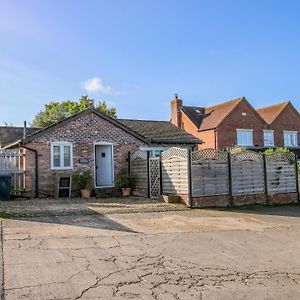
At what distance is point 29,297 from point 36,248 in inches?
111

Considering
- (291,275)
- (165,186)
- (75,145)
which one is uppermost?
(75,145)

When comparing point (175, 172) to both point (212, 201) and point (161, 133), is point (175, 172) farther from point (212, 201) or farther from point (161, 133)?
point (161, 133)

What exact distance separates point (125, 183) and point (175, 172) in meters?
4.33

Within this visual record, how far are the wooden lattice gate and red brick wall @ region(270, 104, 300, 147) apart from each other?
87.6ft

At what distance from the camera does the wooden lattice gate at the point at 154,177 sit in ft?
55.5

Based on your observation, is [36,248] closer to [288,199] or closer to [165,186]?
[165,186]

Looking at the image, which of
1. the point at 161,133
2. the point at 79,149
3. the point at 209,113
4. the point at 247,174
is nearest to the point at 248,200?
the point at 247,174

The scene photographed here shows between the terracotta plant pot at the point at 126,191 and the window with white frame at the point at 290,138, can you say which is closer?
the terracotta plant pot at the point at 126,191

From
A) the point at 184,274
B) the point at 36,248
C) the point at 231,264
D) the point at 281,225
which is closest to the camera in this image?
the point at 184,274

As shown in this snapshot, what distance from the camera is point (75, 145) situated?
62.1 feet

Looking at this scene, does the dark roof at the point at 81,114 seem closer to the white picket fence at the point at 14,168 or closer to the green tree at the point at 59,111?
the white picket fence at the point at 14,168

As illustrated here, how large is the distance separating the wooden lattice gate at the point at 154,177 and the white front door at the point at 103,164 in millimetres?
3178

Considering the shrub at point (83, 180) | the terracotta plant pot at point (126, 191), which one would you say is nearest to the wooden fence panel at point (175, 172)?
the terracotta plant pot at point (126, 191)

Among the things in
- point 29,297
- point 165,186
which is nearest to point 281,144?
point 165,186
